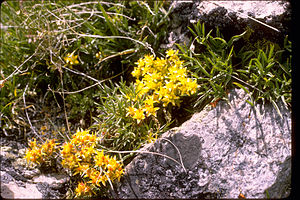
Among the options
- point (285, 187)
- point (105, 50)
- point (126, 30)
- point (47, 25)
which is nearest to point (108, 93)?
point (105, 50)

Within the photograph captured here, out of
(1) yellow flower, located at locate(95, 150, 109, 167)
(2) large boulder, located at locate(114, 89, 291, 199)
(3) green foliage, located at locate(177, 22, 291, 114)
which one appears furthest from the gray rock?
(3) green foliage, located at locate(177, 22, 291, 114)

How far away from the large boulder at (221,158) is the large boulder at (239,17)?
0.64 metres

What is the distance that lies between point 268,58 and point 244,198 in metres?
1.25

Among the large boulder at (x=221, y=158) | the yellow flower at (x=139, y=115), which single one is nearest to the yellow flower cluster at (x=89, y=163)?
the large boulder at (x=221, y=158)

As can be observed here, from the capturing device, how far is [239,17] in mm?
2596

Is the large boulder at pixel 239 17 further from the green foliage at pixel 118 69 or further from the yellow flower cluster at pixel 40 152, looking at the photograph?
the yellow flower cluster at pixel 40 152

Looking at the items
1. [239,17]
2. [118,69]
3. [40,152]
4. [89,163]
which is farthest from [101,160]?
[239,17]

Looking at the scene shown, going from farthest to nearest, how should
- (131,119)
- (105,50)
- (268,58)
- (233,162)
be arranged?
(105,50) → (131,119) → (268,58) → (233,162)

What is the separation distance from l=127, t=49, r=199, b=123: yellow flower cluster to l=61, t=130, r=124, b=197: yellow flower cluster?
46 centimetres

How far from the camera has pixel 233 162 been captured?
88.2 inches

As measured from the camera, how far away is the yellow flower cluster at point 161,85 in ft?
8.04

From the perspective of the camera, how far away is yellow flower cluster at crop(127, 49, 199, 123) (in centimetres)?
245

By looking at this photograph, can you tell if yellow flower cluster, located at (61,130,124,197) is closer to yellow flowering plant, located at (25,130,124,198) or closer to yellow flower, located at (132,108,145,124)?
yellow flowering plant, located at (25,130,124,198)

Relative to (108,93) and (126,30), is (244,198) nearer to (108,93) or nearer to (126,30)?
(108,93)
